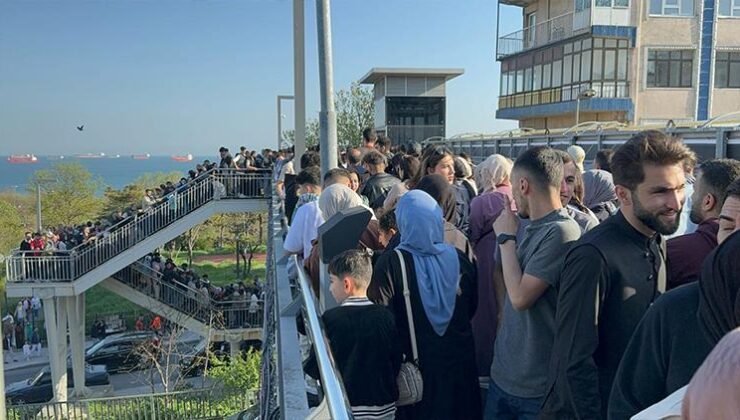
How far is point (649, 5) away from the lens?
28.5 m

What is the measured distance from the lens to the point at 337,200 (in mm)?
4023

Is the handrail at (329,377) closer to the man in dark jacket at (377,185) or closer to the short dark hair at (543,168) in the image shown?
the short dark hair at (543,168)

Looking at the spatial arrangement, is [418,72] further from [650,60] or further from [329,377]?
[329,377]

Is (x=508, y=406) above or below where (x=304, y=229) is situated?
below

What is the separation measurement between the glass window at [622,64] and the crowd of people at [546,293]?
2762cm

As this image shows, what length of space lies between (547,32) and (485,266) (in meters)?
31.2

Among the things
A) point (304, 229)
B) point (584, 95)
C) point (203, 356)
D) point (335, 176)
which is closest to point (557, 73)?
point (584, 95)

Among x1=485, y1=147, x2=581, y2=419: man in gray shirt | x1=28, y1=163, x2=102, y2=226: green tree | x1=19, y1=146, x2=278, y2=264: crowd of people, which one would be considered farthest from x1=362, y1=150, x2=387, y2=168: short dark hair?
x1=28, y1=163, x2=102, y2=226: green tree

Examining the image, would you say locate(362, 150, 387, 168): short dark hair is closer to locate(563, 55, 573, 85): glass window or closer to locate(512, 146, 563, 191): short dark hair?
locate(512, 146, 563, 191): short dark hair

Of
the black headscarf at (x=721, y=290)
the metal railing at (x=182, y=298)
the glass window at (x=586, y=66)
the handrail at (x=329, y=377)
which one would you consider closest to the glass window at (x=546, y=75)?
the glass window at (x=586, y=66)

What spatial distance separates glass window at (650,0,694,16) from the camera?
2841 centimetres

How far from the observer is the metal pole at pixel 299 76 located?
9.23 m

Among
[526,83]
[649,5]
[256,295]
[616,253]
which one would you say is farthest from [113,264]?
[649,5]

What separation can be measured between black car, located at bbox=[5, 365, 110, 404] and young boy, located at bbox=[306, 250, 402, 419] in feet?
77.0
